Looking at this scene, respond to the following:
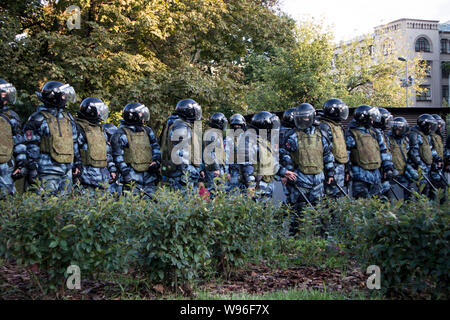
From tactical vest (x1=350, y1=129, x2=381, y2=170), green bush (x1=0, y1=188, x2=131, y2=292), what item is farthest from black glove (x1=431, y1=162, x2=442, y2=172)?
green bush (x1=0, y1=188, x2=131, y2=292)

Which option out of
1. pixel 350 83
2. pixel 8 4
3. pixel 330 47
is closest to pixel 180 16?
pixel 8 4

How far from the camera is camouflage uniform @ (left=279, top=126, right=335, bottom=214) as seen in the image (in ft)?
29.0

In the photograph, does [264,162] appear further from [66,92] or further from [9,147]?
[9,147]

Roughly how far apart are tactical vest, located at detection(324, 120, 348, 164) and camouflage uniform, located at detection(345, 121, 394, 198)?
1.10 ft

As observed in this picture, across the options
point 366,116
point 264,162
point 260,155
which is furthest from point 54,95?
point 366,116

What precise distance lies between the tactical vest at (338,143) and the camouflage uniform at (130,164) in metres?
3.48

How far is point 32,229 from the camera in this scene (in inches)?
168

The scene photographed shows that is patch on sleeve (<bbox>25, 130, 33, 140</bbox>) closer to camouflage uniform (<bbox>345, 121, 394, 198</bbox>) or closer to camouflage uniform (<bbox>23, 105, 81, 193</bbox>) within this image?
camouflage uniform (<bbox>23, 105, 81, 193</bbox>)

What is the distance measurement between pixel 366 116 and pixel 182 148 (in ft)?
12.9

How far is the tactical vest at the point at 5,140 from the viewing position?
763 centimetres

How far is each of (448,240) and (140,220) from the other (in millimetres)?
2767

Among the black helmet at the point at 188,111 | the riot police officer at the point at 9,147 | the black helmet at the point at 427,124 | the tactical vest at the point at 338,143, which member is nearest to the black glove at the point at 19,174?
the riot police officer at the point at 9,147

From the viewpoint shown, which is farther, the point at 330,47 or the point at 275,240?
the point at 330,47
